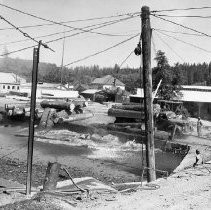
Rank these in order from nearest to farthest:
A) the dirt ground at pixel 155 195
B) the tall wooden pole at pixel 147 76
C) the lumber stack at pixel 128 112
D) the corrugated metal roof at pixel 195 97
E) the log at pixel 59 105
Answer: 1. the dirt ground at pixel 155 195
2. the tall wooden pole at pixel 147 76
3. the lumber stack at pixel 128 112
4. the log at pixel 59 105
5. the corrugated metal roof at pixel 195 97

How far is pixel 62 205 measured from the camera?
9500 millimetres

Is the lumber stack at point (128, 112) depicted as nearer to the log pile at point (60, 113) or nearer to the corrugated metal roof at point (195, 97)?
the log pile at point (60, 113)

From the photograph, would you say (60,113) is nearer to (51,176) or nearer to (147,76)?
(147,76)

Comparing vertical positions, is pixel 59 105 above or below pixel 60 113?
above

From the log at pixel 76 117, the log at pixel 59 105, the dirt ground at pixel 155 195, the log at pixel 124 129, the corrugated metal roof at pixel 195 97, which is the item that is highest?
the corrugated metal roof at pixel 195 97

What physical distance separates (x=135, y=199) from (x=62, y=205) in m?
2.34

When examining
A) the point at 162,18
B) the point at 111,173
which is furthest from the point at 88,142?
the point at 162,18

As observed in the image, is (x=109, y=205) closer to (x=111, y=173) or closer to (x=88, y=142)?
(x=111, y=173)

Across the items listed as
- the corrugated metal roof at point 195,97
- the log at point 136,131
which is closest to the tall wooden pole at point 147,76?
the log at point 136,131

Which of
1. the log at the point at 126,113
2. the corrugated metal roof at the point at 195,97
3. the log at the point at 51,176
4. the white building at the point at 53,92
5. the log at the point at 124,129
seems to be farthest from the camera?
the white building at the point at 53,92

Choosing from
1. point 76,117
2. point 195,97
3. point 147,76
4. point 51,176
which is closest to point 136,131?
point 76,117

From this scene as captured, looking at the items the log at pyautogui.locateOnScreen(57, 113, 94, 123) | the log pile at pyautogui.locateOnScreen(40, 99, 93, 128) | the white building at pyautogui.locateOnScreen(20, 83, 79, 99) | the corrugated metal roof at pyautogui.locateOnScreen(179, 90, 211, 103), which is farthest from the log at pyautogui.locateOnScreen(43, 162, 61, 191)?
the white building at pyautogui.locateOnScreen(20, 83, 79, 99)

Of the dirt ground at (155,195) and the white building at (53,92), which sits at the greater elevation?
the white building at (53,92)

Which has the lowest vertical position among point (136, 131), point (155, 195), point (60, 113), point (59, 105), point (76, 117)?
point (155, 195)
